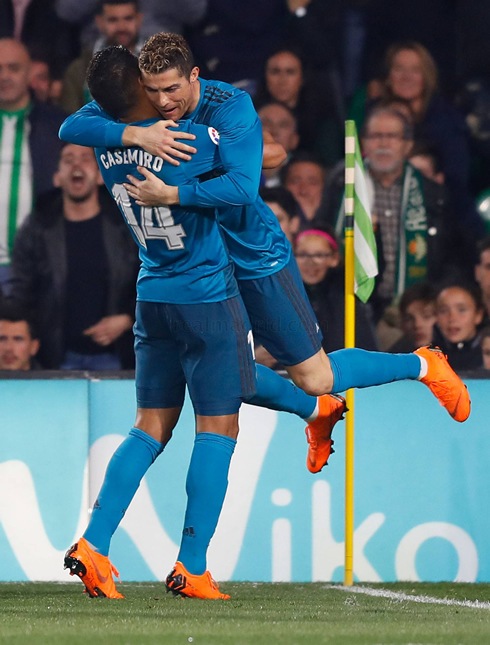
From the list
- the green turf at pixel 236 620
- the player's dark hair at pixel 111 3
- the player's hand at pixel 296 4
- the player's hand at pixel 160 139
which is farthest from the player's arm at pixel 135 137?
the player's hand at pixel 296 4

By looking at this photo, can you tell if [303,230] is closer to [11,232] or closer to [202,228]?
[11,232]

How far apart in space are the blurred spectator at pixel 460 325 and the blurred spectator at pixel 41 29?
269 centimetres

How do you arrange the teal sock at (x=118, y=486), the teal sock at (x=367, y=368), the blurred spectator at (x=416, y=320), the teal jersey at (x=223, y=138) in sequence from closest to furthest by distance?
the teal jersey at (x=223, y=138) → the teal sock at (x=118, y=486) → the teal sock at (x=367, y=368) → the blurred spectator at (x=416, y=320)

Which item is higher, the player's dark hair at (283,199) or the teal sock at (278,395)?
the player's dark hair at (283,199)

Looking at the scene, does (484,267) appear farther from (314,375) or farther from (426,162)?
(314,375)

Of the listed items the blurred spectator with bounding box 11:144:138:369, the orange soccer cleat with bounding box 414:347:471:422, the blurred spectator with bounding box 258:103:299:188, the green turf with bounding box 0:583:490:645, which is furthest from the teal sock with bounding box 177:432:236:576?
the blurred spectator with bounding box 258:103:299:188

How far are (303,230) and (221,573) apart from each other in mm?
2176

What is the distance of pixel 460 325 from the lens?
229 inches

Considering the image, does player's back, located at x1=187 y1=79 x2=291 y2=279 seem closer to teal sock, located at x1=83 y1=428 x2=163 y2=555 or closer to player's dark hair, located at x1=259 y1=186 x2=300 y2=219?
teal sock, located at x1=83 y1=428 x2=163 y2=555

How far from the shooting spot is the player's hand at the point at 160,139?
10.5 feet

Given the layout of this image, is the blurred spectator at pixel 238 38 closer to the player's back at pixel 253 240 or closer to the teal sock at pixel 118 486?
the player's back at pixel 253 240

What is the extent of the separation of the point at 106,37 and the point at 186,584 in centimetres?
389

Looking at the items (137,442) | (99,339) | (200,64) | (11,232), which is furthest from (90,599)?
(200,64)

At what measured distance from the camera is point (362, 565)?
466cm
